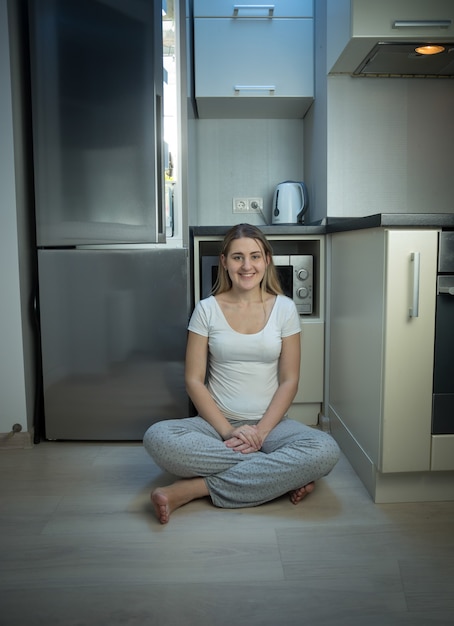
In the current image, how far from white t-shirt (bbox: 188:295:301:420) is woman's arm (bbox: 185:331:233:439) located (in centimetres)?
3

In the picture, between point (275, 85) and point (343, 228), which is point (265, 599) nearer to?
point (343, 228)

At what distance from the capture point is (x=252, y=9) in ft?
7.08

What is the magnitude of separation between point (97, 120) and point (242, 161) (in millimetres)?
894

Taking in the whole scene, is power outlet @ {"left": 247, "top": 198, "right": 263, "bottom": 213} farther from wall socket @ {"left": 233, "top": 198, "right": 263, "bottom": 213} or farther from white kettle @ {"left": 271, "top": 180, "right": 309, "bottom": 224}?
white kettle @ {"left": 271, "top": 180, "right": 309, "bottom": 224}

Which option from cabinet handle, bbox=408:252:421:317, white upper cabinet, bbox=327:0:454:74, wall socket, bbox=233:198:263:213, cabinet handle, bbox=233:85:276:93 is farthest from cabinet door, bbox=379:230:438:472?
wall socket, bbox=233:198:263:213

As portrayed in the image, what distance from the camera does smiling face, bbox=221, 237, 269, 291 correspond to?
5.30 ft

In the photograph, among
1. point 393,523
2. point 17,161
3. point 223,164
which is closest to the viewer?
point 393,523

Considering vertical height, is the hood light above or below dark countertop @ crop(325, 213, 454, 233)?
above

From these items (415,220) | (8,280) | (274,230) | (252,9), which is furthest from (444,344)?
(252,9)

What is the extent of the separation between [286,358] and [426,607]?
0.79m

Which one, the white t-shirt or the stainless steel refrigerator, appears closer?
the white t-shirt

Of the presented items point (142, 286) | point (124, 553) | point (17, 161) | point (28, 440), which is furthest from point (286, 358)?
point (17, 161)

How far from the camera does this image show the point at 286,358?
164 cm

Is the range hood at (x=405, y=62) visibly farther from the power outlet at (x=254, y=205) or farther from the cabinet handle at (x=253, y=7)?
the power outlet at (x=254, y=205)
